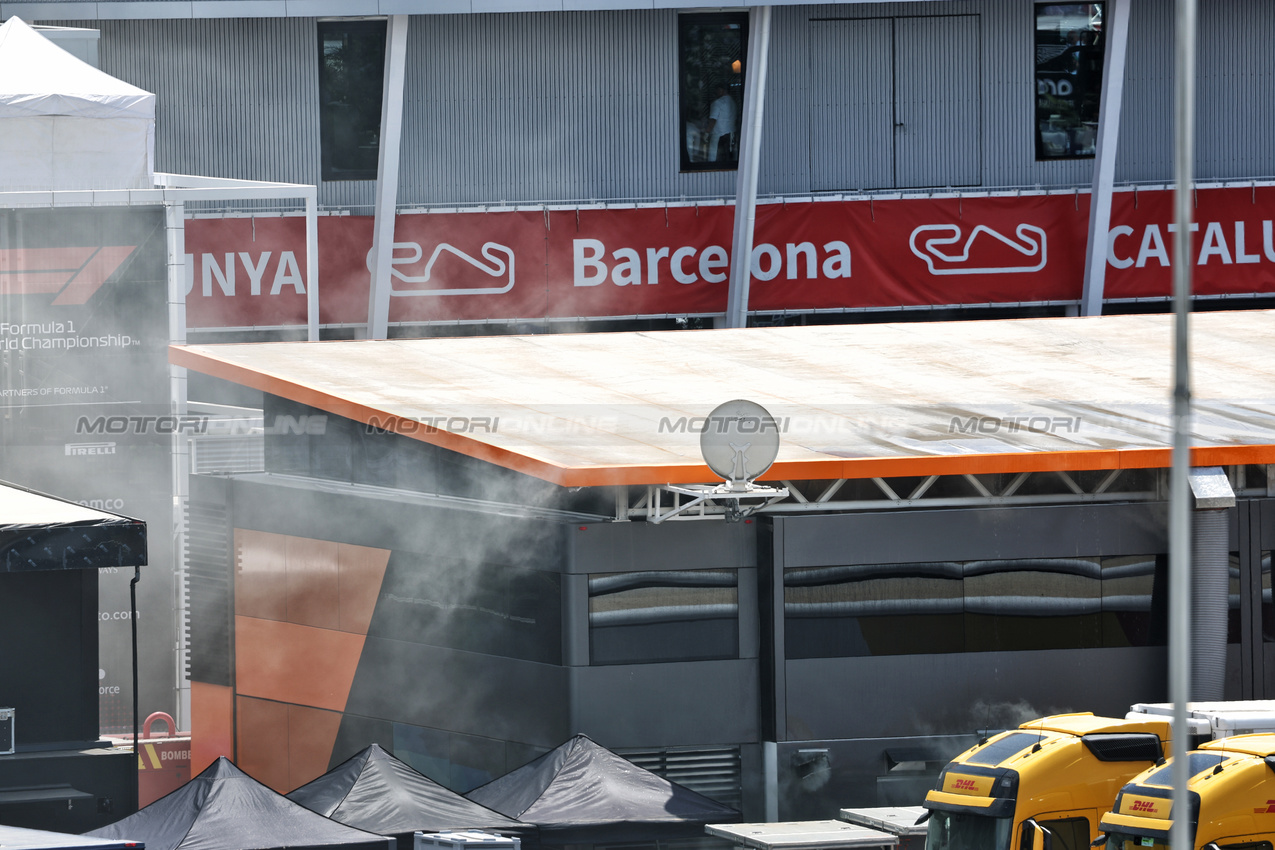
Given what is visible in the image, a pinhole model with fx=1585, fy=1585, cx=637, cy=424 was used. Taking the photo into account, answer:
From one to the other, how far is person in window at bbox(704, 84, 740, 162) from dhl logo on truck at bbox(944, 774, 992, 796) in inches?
594

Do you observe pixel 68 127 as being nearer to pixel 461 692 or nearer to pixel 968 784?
pixel 461 692

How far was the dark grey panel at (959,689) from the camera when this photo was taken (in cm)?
1600

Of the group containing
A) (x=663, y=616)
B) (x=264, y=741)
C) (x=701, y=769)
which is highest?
(x=663, y=616)

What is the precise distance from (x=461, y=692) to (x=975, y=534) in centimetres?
567

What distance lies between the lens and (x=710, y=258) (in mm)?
25281

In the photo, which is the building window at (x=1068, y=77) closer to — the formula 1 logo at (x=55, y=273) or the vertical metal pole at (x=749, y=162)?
the vertical metal pole at (x=749, y=162)

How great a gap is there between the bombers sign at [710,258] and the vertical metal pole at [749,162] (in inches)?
11.2

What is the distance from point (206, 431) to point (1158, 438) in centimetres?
1116

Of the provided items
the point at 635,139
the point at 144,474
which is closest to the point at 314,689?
the point at 144,474

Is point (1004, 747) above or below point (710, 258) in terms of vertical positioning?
below

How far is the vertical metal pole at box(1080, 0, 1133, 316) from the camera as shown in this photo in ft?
81.6

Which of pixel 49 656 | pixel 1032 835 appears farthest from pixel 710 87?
pixel 1032 835

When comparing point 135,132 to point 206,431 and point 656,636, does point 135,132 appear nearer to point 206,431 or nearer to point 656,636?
point 206,431

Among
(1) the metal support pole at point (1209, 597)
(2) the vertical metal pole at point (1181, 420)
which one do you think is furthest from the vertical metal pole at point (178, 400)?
(2) the vertical metal pole at point (1181, 420)
